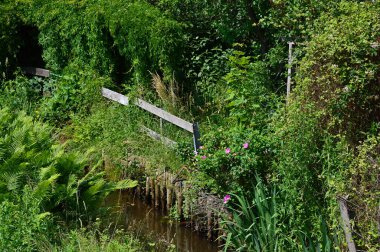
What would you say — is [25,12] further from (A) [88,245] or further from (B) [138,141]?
(A) [88,245]

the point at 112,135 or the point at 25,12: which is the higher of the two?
the point at 25,12

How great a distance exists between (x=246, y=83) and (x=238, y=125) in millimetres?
723

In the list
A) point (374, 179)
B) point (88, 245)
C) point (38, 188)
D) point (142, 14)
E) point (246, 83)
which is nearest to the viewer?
point (374, 179)

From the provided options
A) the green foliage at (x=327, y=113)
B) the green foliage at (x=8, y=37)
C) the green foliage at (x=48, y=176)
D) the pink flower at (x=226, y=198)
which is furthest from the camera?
the green foliage at (x=8, y=37)

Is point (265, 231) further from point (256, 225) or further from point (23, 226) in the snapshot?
point (23, 226)

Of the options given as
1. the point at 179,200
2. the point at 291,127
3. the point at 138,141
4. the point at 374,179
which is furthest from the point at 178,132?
the point at 374,179

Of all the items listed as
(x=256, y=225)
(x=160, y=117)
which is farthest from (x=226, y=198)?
(x=160, y=117)

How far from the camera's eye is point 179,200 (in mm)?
9906

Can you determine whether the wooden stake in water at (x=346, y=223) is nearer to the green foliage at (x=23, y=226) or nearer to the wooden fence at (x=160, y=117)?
the green foliage at (x=23, y=226)

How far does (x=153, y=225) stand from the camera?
10359 mm

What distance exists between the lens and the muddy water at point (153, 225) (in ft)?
31.4

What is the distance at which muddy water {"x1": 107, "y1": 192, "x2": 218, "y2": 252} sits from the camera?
377 inches

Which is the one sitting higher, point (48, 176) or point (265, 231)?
point (48, 176)

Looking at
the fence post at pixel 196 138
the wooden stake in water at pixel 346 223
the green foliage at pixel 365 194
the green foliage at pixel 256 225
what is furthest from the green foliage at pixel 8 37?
the wooden stake in water at pixel 346 223
